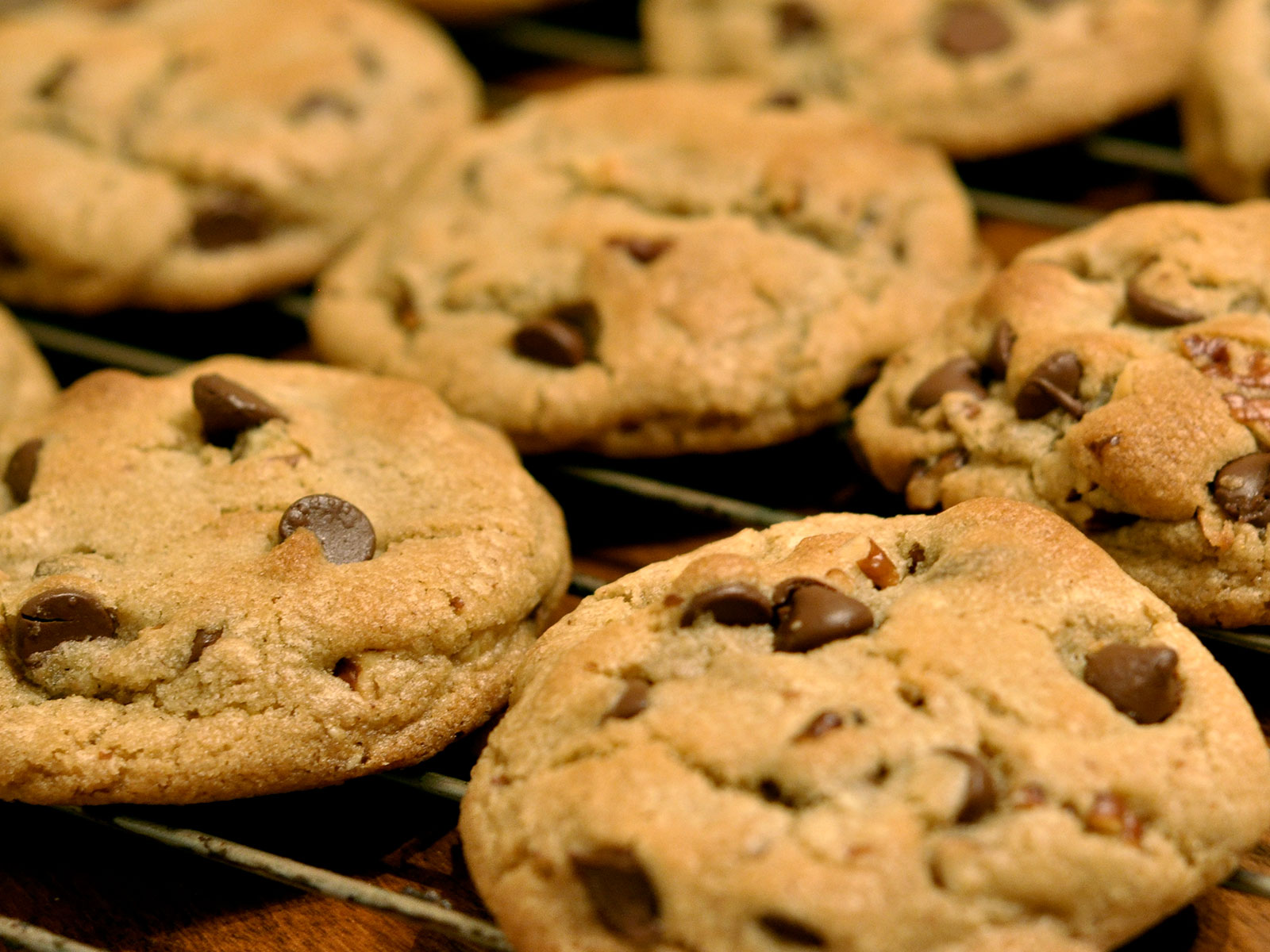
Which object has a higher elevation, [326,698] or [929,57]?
[929,57]

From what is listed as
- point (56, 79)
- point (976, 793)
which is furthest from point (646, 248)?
point (56, 79)

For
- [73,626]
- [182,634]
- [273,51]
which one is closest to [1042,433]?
[182,634]

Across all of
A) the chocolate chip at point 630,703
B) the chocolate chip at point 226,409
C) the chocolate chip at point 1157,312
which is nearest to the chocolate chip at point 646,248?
the chocolate chip at point 226,409

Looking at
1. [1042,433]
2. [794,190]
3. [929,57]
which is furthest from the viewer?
[929,57]

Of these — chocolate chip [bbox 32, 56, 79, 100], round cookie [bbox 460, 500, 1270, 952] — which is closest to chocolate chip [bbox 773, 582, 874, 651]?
round cookie [bbox 460, 500, 1270, 952]

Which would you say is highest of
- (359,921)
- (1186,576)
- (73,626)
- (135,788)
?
(1186,576)

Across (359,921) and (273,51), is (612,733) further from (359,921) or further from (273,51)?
(273,51)

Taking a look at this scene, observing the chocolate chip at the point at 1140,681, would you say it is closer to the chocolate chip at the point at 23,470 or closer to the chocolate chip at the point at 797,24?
the chocolate chip at the point at 23,470
